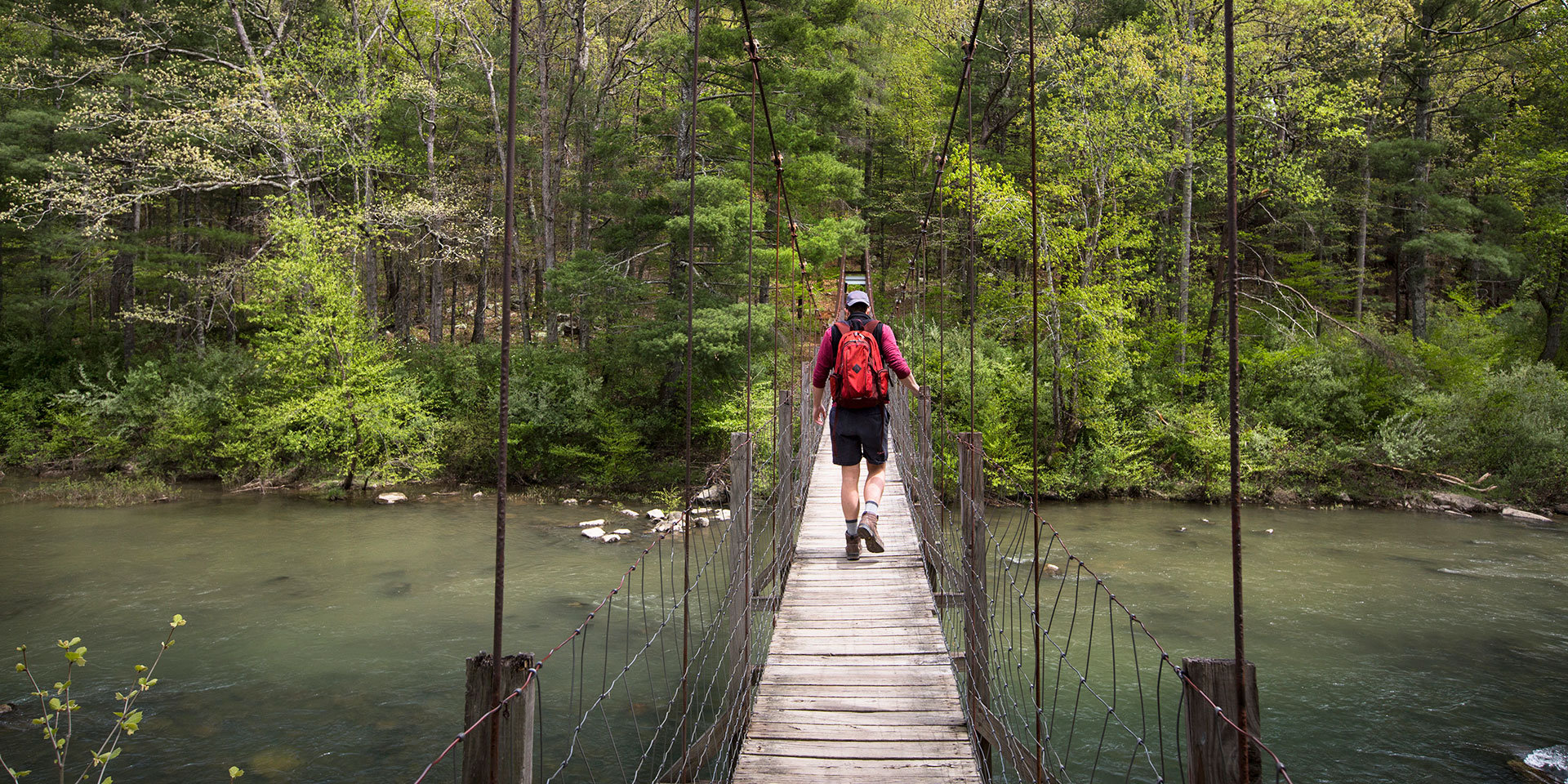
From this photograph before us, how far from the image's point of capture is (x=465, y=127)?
16.5 metres

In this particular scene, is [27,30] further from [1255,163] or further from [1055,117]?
[1255,163]

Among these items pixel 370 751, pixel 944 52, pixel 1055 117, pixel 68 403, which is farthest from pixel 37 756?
pixel 944 52

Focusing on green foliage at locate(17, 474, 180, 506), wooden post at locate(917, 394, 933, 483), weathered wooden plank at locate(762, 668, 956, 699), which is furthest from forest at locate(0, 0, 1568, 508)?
weathered wooden plank at locate(762, 668, 956, 699)

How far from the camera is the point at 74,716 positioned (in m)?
5.39

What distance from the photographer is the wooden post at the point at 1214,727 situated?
4.70 feet

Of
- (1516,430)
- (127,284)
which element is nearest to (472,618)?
(127,284)

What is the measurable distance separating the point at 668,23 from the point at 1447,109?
560 inches

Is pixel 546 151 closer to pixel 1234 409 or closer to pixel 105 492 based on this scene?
pixel 105 492

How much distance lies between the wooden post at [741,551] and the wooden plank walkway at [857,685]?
0.68 feet

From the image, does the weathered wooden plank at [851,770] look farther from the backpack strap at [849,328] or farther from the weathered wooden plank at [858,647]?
the backpack strap at [849,328]

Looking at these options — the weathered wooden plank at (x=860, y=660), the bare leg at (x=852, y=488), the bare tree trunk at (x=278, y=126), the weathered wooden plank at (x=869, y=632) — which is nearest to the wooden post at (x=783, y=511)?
the bare leg at (x=852, y=488)

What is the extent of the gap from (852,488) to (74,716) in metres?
5.37

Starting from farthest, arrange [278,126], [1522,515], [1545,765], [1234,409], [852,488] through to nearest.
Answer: [278,126], [1522,515], [1545,765], [852,488], [1234,409]

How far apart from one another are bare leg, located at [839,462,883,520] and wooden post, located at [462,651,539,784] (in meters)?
2.34
